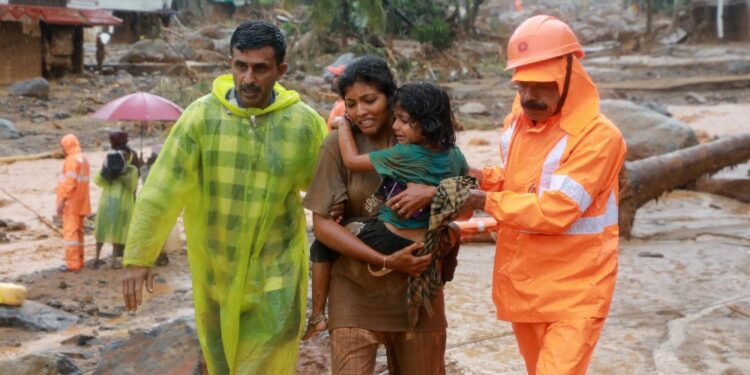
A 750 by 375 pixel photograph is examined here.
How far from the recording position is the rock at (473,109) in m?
22.2

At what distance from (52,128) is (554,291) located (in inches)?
704

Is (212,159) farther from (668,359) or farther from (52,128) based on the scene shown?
(52,128)

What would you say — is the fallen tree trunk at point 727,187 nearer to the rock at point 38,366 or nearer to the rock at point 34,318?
the rock at point 34,318

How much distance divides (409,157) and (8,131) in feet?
55.5

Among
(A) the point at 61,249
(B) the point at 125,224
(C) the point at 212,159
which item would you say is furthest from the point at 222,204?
(A) the point at 61,249

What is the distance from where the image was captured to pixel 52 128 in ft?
66.3

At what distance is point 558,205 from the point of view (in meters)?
3.58

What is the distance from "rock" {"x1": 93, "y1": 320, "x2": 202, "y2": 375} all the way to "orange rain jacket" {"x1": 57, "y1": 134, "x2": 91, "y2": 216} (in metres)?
4.79

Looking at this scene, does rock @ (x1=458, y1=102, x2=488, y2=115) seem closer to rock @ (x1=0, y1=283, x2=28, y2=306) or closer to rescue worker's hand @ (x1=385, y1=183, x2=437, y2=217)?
rock @ (x1=0, y1=283, x2=28, y2=306)

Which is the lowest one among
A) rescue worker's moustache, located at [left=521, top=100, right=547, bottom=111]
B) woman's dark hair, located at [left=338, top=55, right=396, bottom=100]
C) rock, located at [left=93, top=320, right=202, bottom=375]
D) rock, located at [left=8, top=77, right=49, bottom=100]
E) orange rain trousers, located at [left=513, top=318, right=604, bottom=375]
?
rock, located at [left=8, top=77, right=49, bottom=100]

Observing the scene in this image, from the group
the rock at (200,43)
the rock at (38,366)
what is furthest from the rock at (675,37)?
the rock at (38,366)

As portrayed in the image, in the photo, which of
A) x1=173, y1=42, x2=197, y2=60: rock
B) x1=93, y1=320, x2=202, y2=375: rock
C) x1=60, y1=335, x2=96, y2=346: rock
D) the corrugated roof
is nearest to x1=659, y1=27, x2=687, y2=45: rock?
x1=173, y1=42, x2=197, y2=60: rock

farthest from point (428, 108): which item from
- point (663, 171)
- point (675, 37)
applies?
point (675, 37)

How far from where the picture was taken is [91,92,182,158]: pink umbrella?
36.2 ft
